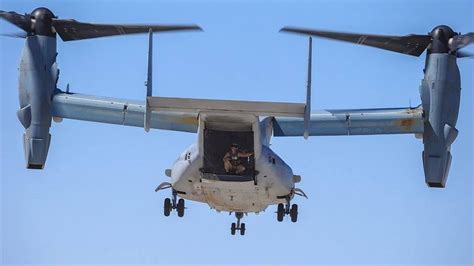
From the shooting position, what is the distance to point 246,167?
38.3 metres

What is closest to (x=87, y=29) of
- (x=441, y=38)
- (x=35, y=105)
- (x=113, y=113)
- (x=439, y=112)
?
(x=113, y=113)

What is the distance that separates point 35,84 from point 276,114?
350 inches

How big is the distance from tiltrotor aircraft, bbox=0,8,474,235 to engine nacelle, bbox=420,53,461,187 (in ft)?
0.10

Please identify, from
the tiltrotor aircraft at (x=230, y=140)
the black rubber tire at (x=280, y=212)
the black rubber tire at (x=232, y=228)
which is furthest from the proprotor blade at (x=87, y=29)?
the black rubber tire at (x=280, y=212)

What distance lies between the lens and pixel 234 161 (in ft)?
125

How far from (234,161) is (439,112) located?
694 centimetres

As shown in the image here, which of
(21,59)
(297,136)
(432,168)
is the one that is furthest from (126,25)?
(432,168)

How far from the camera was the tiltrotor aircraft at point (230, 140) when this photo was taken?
38.5 m

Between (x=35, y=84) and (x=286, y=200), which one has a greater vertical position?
(x=35, y=84)

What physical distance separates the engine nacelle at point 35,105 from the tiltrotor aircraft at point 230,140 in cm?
3

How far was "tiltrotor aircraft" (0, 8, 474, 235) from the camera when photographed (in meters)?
38.5

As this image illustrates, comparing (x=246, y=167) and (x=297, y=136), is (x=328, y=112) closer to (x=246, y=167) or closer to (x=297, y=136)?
(x=297, y=136)

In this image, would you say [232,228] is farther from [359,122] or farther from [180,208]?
[359,122]

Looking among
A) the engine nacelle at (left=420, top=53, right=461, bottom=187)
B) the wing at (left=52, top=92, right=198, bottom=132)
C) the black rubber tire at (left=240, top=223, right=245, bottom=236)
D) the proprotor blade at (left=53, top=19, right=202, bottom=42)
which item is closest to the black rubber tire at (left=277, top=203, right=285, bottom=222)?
the black rubber tire at (left=240, top=223, right=245, bottom=236)
